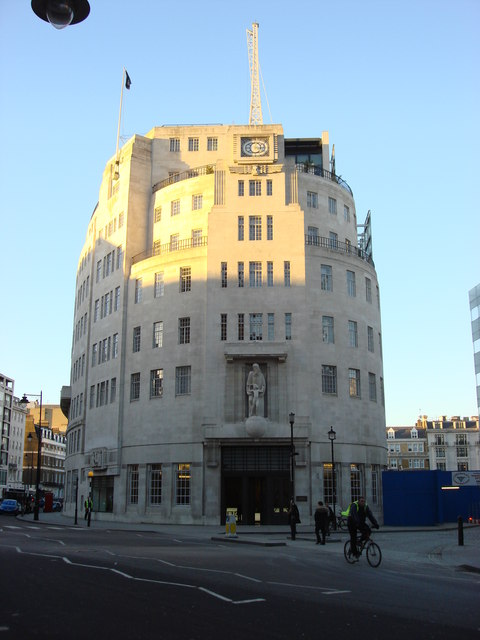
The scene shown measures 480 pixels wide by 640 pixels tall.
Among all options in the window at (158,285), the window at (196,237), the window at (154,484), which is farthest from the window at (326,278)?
the window at (154,484)

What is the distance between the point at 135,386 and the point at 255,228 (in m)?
14.7

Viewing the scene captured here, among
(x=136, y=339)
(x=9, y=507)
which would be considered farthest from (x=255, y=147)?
(x=9, y=507)

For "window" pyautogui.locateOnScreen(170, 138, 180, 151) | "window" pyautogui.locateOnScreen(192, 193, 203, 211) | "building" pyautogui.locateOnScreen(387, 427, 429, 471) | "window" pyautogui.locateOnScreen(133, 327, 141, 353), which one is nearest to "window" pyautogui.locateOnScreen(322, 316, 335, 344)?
"window" pyautogui.locateOnScreen(192, 193, 203, 211)

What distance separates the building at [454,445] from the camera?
14200cm

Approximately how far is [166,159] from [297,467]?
2922 cm

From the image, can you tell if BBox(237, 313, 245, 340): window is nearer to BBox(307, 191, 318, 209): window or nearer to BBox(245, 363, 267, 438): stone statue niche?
BBox(245, 363, 267, 438): stone statue niche

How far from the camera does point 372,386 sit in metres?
49.3

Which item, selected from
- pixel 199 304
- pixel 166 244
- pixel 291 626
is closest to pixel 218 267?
pixel 199 304

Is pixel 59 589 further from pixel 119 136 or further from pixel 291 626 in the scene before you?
pixel 119 136

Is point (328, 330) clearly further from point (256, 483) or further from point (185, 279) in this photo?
point (256, 483)

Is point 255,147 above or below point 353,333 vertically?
above

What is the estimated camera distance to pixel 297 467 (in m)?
43.3

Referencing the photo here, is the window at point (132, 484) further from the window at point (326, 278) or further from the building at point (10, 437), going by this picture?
the building at point (10, 437)

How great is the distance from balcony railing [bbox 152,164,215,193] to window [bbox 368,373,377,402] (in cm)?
Result: 2026
